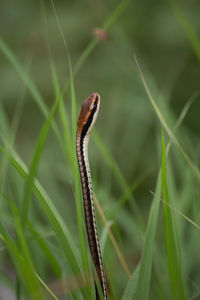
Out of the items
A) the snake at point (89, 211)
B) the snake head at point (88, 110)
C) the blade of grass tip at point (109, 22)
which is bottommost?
the snake at point (89, 211)

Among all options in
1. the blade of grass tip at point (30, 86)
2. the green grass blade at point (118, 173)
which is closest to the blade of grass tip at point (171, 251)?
the green grass blade at point (118, 173)

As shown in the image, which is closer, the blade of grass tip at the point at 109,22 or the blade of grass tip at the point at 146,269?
the blade of grass tip at the point at 146,269

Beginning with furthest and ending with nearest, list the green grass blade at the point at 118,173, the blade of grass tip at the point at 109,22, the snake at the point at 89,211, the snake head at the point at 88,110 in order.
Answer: the green grass blade at the point at 118,173 < the blade of grass tip at the point at 109,22 < the snake head at the point at 88,110 < the snake at the point at 89,211

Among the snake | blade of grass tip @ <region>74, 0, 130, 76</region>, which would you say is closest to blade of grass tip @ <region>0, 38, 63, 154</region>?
blade of grass tip @ <region>74, 0, 130, 76</region>

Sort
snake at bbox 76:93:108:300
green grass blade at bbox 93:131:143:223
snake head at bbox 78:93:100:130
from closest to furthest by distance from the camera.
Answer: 1. snake at bbox 76:93:108:300
2. snake head at bbox 78:93:100:130
3. green grass blade at bbox 93:131:143:223

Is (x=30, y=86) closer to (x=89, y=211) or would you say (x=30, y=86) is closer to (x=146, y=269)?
(x=89, y=211)

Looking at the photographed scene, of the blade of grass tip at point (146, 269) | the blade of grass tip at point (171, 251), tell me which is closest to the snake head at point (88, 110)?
the blade of grass tip at point (171, 251)

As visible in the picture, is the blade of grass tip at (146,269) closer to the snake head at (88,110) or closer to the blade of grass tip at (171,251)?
the blade of grass tip at (171,251)

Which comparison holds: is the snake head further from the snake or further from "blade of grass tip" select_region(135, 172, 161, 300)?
"blade of grass tip" select_region(135, 172, 161, 300)

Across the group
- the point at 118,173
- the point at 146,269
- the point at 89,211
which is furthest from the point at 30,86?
the point at 146,269

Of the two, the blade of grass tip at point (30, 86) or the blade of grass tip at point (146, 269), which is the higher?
the blade of grass tip at point (30, 86)

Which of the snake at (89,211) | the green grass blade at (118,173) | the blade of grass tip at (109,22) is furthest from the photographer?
the green grass blade at (118,173)

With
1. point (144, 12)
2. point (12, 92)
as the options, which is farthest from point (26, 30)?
point (144, 12)
